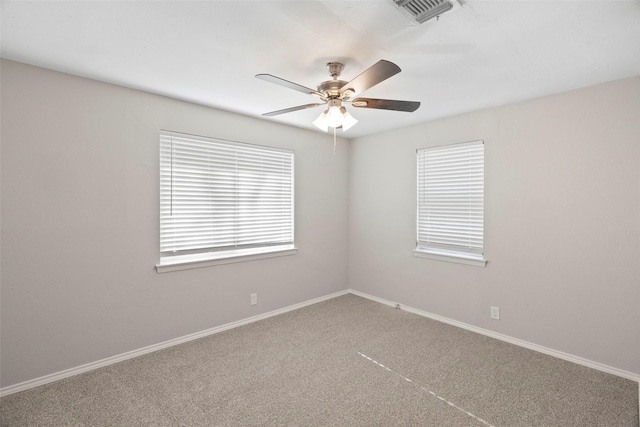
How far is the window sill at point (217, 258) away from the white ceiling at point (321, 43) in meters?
1.60

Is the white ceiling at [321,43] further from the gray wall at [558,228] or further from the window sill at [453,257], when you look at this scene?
the window sill at [453,257]

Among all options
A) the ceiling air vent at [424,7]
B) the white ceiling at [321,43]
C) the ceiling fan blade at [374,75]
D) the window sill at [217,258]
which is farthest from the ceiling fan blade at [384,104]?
the window sill at [217,258]

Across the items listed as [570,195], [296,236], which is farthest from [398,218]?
[570,195]

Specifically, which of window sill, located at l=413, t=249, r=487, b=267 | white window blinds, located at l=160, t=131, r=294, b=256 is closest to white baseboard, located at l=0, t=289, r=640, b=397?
window sill, located at l=413, t=249, r=487, b=267

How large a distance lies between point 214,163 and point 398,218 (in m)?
2.36

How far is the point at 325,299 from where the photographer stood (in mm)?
4348

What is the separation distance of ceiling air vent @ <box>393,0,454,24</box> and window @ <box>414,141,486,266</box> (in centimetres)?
206

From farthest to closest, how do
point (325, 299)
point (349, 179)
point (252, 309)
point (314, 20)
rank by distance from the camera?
point (349, 179)
point (325, 299)
point (252, 309)
point (314, 20)

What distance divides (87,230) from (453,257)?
3.57m

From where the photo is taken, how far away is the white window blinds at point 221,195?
3.01 m

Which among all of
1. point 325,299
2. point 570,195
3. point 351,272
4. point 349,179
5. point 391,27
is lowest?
point 325,299

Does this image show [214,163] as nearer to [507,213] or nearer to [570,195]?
[507,213]

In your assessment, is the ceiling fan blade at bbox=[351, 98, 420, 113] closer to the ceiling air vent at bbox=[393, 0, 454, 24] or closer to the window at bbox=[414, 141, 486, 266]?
the ceiling air vent at bbox=[393, 0, 454, 24]

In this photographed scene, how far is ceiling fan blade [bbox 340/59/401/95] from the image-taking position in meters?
→ 1.61
